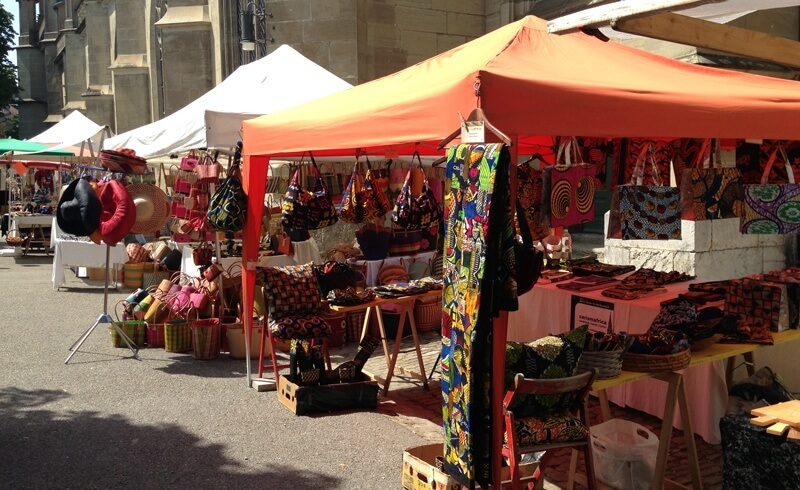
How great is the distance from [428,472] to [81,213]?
4.49m

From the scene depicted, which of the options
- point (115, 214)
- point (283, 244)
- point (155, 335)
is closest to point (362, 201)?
point (115, 214)

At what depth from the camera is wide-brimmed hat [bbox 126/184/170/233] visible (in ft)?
23.7

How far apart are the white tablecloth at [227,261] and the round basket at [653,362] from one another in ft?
17.2

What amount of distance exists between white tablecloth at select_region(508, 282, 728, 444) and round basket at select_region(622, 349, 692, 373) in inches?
36.4

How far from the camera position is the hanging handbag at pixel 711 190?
15.8 ft

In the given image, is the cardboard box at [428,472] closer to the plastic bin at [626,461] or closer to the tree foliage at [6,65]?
the plastic bin at [626,461]

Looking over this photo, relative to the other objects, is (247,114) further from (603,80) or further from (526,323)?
(603,80)

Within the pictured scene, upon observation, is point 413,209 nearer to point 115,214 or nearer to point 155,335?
point 115,214

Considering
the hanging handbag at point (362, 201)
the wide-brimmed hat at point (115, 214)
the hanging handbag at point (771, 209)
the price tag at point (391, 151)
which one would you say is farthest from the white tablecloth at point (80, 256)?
the hanging handbag at point (771, 209)

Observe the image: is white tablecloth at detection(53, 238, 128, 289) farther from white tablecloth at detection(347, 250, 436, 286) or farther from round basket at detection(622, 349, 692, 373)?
round basket at detection(622, 349, 692, 373)

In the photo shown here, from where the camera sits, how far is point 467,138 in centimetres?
333

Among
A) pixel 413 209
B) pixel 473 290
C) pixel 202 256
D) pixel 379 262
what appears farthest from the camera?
pixel 379 262

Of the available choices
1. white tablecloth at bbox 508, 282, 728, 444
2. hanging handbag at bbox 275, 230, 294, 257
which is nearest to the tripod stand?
hanging handbag at bbox 275, 230, 294, 257

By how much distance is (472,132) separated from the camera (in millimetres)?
3318
